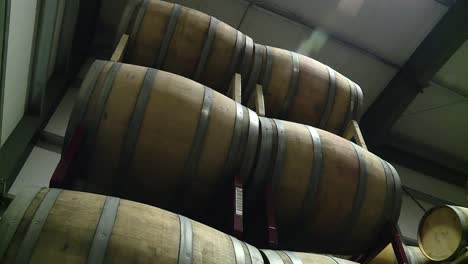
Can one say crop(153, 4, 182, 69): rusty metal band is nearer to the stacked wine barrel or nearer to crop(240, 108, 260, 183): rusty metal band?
the stacked wine barrel

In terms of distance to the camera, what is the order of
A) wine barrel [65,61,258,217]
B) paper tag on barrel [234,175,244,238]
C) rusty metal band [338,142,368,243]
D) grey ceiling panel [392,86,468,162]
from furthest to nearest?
grey ceiling panel [392,86,468,162], rusty metal band [338,142,368,243], wine barrel [65,61,258,217], paper tag on barrel [234,175,244,238]

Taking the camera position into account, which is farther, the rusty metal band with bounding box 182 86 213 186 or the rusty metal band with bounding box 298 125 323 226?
the rusty metal band with bounding box 298 125 323 226

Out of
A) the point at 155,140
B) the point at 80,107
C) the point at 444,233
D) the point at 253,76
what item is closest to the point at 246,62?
the point at 253,76

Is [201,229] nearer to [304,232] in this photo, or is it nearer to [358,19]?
[304,232]

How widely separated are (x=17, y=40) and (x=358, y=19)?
14.5ft

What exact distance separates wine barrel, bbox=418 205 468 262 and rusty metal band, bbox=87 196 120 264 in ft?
7.77

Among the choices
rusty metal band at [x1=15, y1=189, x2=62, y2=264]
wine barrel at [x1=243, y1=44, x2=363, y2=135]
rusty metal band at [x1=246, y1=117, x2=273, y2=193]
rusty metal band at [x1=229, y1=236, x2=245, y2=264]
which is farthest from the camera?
wine barrel at [x1=243, y1=44, x2=363, y2=135]

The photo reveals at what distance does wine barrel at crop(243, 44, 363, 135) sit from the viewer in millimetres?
3709

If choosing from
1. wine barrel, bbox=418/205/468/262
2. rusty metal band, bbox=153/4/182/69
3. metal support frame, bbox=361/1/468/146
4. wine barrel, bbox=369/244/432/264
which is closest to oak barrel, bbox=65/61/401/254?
wine barrel, bbox=418/205/468/262

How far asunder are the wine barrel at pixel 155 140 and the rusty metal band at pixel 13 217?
23.5 inches

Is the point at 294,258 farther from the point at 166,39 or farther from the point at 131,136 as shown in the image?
the point at 166,39

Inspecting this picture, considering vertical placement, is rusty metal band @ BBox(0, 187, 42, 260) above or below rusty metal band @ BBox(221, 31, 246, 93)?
below

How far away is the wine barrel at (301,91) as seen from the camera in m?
3.71

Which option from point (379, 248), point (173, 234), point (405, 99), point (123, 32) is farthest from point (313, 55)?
point (173, 234)
